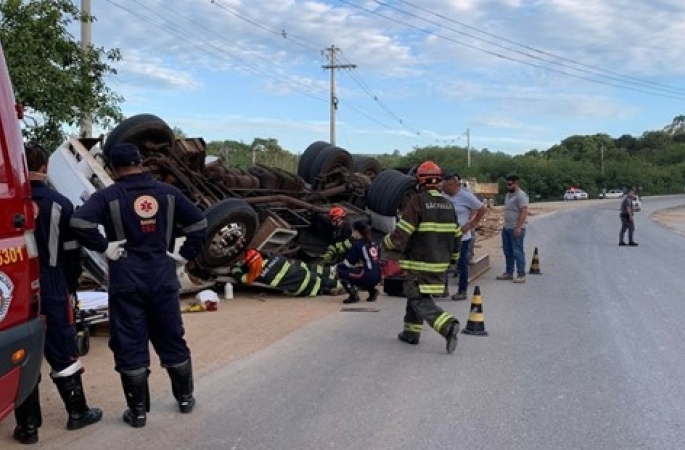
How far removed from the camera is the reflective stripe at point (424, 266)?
6.73 meters

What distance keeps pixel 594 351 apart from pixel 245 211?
4905 mm

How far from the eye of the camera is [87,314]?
6570 mm

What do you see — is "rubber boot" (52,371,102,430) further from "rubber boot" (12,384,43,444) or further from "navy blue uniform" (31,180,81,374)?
"rubber boot" (12,384,43,444)

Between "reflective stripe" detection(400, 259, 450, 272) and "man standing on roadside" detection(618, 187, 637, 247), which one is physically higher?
"reflective stripe" detection(400, 259, 450, 272)

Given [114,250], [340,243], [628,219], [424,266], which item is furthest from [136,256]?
[628,219]

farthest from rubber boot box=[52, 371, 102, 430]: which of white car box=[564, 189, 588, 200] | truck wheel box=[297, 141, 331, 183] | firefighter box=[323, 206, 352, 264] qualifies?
white car box=[564, 189, 588, 200]

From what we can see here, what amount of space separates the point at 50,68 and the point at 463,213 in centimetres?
640

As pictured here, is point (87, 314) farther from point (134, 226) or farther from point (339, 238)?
point (339, 238)

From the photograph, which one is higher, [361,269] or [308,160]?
[308,160]

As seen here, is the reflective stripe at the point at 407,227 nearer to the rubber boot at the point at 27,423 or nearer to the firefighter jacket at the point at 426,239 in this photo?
the firefighter jacket at the point at 426,239

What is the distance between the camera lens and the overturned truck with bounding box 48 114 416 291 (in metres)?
8.59

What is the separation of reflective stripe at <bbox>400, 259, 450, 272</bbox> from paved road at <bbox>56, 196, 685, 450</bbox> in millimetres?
794

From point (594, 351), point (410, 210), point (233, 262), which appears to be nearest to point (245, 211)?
point (233, 262)

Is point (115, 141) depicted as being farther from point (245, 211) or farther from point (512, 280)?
point (512, 280)
